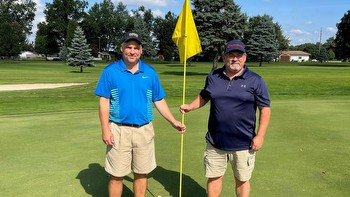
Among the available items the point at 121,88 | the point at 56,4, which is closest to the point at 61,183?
the point at 121,88

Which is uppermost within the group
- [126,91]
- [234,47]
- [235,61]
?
[234,47]

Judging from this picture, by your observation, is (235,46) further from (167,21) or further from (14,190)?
(167,21)

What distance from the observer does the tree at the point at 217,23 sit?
37094mm

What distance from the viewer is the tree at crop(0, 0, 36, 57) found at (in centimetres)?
7556

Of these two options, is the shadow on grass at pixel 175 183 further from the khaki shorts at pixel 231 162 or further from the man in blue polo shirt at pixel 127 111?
the man in blue polo shirt at pixel 127 111

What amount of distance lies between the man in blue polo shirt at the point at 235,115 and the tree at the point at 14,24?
80.9 meters

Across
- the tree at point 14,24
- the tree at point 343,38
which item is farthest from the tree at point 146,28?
the tree at point 343,38

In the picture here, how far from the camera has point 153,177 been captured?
15.1 feet

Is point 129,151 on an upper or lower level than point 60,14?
lower

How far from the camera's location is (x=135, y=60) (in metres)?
A: 3.58

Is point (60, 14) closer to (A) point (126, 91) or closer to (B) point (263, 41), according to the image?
(B) point (263, 41)

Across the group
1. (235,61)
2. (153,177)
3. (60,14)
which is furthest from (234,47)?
(60,14)

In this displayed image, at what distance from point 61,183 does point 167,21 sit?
96108mm

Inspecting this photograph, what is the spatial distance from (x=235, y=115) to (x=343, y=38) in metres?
75.4
